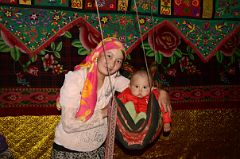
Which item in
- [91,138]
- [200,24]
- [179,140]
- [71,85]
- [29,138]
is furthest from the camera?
[179,140]

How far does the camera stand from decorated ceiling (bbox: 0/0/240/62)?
174cm

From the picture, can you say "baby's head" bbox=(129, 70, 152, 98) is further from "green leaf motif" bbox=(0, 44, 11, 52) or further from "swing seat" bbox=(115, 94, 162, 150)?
"green leaf motif" bbox=(0, 44, 11, 52)

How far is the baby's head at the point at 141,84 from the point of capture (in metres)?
1.36

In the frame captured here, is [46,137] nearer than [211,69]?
Yes

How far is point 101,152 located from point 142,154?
0.82 m

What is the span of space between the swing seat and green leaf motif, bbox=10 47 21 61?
0.78 metres

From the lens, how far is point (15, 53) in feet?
5.76

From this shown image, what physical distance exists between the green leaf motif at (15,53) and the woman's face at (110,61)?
2.16ft

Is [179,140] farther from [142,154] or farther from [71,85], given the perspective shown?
[71,85]

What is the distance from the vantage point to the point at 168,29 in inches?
81.1

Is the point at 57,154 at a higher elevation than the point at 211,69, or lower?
lower

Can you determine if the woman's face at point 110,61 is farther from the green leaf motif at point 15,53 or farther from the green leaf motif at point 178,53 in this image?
the green leaf motif at point 178,53

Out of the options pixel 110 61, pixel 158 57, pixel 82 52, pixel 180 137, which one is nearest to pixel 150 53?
pixel 158 57

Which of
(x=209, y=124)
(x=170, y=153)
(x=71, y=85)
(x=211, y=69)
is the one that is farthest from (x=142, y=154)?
(x=71, y=85)
